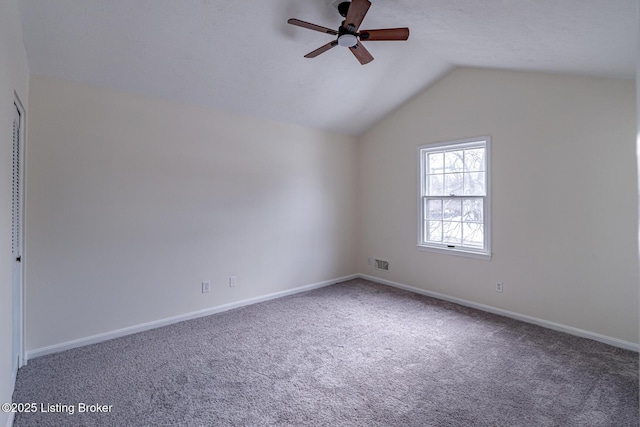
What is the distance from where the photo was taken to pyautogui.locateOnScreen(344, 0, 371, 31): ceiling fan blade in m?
2.12

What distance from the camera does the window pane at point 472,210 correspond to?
3.88 meters

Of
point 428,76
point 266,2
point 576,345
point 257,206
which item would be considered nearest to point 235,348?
point 257,206

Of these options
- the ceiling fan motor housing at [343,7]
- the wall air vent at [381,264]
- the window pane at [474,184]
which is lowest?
the wall air vent at [381,264]

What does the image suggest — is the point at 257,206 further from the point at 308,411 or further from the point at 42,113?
the point at 308,411

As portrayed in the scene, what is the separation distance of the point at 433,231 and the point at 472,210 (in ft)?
1.99

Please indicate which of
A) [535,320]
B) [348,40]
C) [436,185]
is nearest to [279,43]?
[348,40]

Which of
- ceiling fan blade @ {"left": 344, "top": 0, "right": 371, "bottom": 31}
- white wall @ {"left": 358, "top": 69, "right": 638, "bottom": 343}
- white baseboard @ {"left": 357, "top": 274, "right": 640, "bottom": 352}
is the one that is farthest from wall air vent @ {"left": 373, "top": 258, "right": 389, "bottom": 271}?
ceiling fan blade @ {"left": 344, "top": 0, "right": 371, "bottom": 31}

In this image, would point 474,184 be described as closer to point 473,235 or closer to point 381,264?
point 473,235

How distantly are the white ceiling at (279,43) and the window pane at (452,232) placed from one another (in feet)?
6.29

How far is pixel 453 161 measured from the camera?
415 cm

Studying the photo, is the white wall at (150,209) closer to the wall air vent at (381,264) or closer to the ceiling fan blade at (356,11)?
the wall air vent at (381,264)

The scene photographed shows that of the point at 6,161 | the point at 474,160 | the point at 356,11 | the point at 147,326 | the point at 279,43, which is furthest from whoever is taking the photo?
the point at 474,160

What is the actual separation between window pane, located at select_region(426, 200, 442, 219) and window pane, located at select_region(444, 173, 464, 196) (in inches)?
7.1

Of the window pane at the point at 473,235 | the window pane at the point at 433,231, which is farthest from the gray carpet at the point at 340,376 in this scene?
the window pane at the point at 433,231
